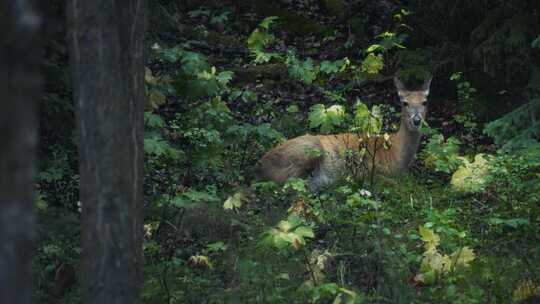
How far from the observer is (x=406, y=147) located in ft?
33.0

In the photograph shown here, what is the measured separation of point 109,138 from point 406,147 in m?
6.18

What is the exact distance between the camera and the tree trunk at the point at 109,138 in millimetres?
4422

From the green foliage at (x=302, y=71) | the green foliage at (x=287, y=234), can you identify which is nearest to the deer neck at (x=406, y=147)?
the green foliage at (x=302, y=71)

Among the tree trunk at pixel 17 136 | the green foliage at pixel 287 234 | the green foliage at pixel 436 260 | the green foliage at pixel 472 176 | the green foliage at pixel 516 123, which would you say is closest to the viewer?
the tree trunk at pixel 17 136

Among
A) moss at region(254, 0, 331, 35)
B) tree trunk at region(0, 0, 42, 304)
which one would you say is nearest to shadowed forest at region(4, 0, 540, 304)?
tree trunk at region(0, 0, 42, 304)

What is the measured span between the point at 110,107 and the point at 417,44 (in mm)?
7925

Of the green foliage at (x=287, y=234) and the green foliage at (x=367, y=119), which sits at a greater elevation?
the green foliage at (x=367, y=119)

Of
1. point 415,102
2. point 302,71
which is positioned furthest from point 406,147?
point 302,71

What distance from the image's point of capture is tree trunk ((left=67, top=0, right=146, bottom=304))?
4422mm

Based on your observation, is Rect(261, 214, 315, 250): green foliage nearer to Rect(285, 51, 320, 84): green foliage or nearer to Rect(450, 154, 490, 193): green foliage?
Rect(450, 154, 490, 193): green foliage

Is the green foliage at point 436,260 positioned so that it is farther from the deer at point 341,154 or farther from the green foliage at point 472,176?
the deer at point 341,154

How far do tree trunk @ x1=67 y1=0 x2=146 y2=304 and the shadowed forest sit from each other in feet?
0.04

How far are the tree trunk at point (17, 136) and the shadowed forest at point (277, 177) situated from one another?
11mm

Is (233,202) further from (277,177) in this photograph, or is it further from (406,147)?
(406,147)
